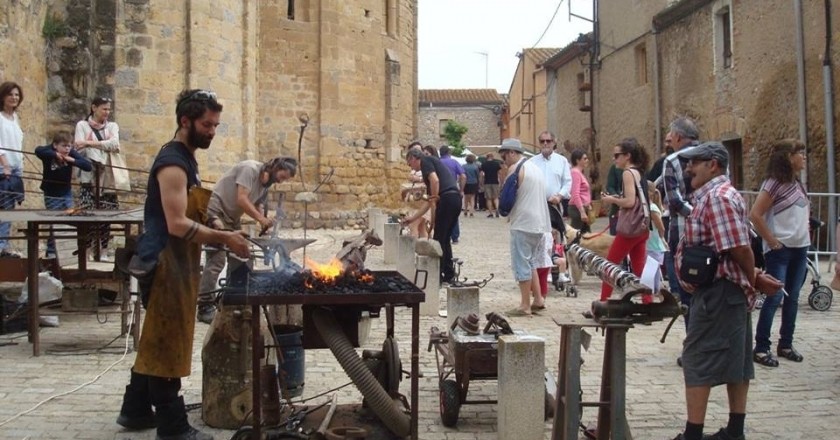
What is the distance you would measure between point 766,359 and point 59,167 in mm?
7744

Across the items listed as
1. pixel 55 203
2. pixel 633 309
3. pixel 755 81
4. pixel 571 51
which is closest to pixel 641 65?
pixel 571 51

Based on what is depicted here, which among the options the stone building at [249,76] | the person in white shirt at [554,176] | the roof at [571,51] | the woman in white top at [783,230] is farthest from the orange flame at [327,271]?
the roof at [571,51]

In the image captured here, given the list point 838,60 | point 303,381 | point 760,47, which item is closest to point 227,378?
point 303,381

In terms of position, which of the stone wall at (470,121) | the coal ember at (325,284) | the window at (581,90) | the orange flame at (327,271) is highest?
the stone wall at (470,121)

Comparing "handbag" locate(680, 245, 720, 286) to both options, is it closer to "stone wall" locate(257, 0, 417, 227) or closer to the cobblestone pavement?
the cobblestone pavement

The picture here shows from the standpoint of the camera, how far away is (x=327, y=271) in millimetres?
4805

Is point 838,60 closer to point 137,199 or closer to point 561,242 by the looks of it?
point 561,242

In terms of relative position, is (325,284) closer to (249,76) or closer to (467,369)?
(467,369)

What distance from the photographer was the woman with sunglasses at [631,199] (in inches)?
312

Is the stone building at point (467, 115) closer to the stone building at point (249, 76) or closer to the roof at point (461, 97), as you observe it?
the roof at point (461, 97)

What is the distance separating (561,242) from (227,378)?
21.0 feet

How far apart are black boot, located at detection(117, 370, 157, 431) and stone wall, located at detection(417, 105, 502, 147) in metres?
55.4

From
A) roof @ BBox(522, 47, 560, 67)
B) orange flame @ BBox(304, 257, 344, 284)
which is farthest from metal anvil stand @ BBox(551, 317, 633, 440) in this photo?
roof @ BBox(522, 47, 560, 67)

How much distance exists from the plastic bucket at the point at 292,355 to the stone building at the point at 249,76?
8614mm
